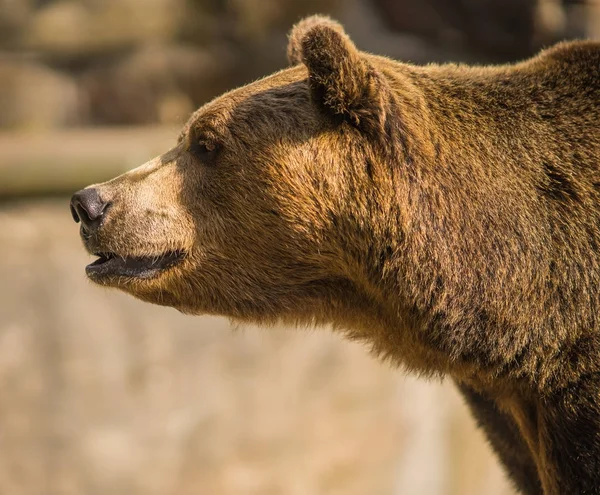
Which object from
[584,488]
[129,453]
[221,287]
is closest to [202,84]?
[129,453]

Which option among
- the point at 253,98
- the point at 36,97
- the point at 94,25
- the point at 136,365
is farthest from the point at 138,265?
the point at 94,25

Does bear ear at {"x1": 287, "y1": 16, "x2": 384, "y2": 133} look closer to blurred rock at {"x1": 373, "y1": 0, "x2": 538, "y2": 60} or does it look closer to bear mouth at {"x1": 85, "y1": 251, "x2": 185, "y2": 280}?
bear mouth at {"x1": 85, "y1": 251, "x2": 185, "y2": 280}

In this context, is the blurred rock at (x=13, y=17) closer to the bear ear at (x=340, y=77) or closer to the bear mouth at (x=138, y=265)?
the bear mouth at (x=138, y=265)

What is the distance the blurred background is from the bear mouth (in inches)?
89.2

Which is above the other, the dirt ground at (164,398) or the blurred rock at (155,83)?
the blurred rock at (155,83)

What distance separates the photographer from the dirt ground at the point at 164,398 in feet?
19.6

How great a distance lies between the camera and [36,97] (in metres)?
7.16

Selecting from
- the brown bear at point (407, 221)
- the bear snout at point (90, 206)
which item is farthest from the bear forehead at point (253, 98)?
the bear snout at point (90, 206)

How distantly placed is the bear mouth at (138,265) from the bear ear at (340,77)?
0.83 m

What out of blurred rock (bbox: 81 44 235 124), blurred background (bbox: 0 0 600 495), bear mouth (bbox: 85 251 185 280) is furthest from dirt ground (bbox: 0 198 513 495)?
bear mouth (bbox: 85 251 185 280)

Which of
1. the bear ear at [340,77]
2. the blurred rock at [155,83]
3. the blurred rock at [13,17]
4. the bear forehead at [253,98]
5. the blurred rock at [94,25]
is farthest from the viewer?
the blurred rock at [155,83]

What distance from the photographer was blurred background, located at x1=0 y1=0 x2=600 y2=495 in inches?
236

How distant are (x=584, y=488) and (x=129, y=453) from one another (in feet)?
12.5

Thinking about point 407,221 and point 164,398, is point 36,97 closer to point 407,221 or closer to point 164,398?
point 164,398
